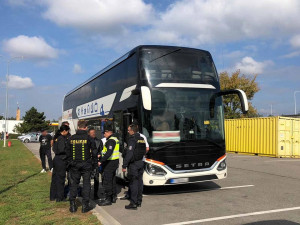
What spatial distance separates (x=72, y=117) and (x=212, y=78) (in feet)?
31.4

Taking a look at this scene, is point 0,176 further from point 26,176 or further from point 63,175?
point 63,175

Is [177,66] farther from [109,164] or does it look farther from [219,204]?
[219,204]

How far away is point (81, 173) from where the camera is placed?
20.0 ft

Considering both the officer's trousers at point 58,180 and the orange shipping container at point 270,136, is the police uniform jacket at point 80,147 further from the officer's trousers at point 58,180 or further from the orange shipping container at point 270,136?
the orange shipping container at point 270,136

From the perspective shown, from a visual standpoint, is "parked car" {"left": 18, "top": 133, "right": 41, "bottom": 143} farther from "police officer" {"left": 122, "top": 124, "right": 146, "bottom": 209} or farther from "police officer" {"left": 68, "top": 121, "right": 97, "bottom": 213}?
"police officer" {"left": 122, "top": 124, "right": 146, "bottom": 209}

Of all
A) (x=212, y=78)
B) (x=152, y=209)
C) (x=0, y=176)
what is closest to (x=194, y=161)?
(x=152, y=209)

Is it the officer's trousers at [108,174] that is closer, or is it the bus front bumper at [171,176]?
the officer's trousers at [108,174]

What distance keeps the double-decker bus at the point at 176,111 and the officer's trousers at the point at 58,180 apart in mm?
1889

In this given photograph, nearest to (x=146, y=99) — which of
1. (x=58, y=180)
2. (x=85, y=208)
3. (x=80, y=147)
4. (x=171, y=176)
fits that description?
(x=80, y=147)

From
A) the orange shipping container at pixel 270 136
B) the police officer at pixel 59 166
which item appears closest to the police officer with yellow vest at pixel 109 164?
the police officer at pixel 59 166

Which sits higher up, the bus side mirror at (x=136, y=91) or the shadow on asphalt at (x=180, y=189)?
the bus side mirror at (x=136, y=91)

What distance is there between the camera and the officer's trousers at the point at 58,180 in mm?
6820

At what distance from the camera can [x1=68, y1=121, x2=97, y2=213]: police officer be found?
19.5ft

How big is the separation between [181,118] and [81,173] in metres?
2.70
